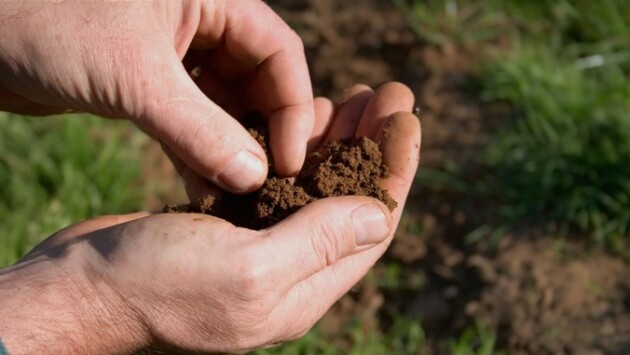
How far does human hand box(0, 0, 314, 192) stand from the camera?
7.09 feet

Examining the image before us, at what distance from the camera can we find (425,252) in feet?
11.6

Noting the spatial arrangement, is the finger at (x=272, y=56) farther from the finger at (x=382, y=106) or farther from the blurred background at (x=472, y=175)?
the blurred background at (x=472, y=175)

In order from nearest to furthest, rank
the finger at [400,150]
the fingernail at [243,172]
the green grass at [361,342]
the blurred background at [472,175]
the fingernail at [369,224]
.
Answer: the fingernail at [369,224]
the fingernail at [243,172]
the finger at [400,150]
the green grass at [361,342]
the blurred background at [472,175]

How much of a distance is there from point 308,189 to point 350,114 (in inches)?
16.6

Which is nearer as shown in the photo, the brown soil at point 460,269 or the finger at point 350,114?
the finger at point 350,114

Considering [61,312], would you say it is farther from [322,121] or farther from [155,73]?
[322,121]

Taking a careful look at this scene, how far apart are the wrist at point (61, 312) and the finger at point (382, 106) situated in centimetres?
92

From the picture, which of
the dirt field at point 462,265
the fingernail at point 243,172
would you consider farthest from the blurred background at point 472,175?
the fingernail at point 243,172

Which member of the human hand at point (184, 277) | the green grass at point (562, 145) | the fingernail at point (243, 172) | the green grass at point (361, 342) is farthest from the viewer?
the green grass at point (562, 145)

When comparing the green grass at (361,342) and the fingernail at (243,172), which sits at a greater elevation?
the fingernail at (243,172)

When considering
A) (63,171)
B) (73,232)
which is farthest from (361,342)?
(63,171)

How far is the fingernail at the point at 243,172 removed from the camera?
87.6 inches

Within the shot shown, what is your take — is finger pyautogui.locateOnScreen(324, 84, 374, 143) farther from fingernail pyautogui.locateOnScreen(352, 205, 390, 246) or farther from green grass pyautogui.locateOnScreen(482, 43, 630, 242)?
green grass pyautogui.locateOnScreen(482, 43, 630, 242)

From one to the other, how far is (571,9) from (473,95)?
664mm
